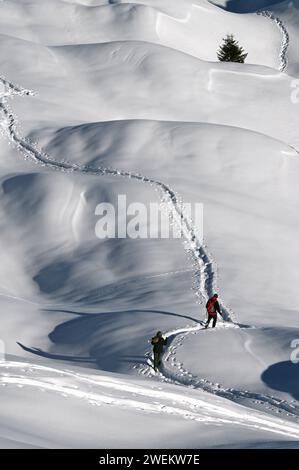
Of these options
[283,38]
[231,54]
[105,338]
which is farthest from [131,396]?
[283,38]

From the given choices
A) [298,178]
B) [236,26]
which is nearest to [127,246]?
[298,178]

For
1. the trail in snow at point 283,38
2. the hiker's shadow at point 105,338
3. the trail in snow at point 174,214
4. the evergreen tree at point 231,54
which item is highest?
the trail in snow at point 283,38

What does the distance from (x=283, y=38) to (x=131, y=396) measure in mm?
61140

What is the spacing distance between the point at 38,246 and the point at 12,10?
113 feet

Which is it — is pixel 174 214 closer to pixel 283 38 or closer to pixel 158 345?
pixel 158 345

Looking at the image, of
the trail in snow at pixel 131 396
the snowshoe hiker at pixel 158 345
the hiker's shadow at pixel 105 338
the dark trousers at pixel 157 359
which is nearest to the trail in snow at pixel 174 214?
the dark trousers at pixel 157 359

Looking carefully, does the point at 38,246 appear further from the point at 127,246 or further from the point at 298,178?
the point at 298,178

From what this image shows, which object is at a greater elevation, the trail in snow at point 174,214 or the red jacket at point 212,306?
the trail in snow at point 174,214

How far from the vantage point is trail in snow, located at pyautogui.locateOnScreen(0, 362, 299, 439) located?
1490 centimetres

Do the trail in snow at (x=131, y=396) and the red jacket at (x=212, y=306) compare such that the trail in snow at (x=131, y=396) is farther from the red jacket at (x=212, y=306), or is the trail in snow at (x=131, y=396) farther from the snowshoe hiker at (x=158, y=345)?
the red jacket at (x=212, y=306)

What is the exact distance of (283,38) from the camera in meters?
73.1

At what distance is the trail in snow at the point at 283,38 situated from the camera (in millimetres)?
69812

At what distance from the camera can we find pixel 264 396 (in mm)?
19312

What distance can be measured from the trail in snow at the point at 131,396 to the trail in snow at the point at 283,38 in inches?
2150
